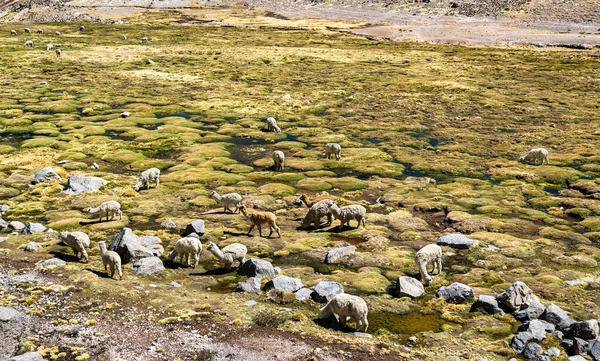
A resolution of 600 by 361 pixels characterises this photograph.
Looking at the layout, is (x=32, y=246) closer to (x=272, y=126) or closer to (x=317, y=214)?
(x=317, y=214)

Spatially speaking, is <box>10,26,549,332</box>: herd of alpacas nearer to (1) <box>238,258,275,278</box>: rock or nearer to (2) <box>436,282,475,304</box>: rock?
(1) <box>238,258,275,278</box>: rock

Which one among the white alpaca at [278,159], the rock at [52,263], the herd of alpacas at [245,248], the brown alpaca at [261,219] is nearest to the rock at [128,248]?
the herd of alpacas at [245,248]

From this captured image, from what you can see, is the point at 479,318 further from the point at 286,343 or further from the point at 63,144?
the point at 63,144

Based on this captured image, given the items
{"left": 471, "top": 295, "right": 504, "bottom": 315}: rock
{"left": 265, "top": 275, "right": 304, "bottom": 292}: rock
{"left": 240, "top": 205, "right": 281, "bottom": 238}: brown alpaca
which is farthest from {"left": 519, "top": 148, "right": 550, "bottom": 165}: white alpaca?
{"left": 265, "top": 275, "right": 304, "bottom": 292}: rock

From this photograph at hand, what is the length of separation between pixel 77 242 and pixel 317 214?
10.9m

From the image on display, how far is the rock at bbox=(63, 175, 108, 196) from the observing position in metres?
31.7

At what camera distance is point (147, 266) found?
21.6 metres

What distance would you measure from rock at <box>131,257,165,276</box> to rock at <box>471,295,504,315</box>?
11725 millimetres

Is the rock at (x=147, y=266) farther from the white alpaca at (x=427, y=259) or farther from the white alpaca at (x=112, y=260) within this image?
the white alpaca at (x=427, y=259)

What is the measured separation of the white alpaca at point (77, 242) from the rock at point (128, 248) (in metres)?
1.09

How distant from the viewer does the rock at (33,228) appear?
A: 2523cm

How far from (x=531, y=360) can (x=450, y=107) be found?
4337cm

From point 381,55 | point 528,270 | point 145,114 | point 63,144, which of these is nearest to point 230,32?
point 381,55

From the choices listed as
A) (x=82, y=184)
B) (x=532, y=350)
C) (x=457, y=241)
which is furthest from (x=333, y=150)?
(x=532, y=350)
